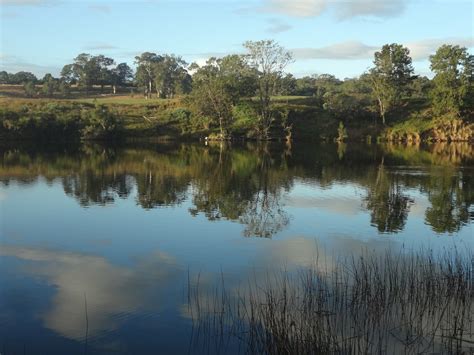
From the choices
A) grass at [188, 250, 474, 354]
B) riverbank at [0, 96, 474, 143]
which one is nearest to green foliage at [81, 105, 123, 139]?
riverbank at [0, 96, 474, 143]

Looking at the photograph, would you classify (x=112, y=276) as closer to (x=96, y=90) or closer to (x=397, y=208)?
(x=397, y=208)

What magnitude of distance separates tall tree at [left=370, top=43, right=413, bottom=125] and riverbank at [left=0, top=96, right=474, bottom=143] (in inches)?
191

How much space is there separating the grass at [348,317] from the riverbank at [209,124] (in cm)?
7642

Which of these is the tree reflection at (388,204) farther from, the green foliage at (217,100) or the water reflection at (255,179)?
the green foliage at (217,100)

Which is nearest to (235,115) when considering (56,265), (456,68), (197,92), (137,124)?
(197,92)

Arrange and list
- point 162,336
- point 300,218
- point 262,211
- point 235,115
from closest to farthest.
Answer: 1. point 162,336
2. point 300,218
3. point 262,211
4. point 235,115

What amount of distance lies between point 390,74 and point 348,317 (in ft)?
285

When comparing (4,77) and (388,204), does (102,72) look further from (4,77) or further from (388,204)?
(388,204)

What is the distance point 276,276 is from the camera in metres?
17.2

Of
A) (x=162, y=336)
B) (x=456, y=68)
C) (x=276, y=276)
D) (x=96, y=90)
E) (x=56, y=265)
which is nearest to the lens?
(x=162, y=336)

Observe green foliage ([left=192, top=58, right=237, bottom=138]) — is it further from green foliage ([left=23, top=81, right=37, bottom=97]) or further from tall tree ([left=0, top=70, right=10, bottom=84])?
tall tree ([left=0, top=70, right=10, bottom=84])

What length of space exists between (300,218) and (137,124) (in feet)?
233

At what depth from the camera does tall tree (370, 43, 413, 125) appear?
92.6 meters

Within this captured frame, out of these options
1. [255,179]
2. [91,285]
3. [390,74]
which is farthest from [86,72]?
[91,285]
